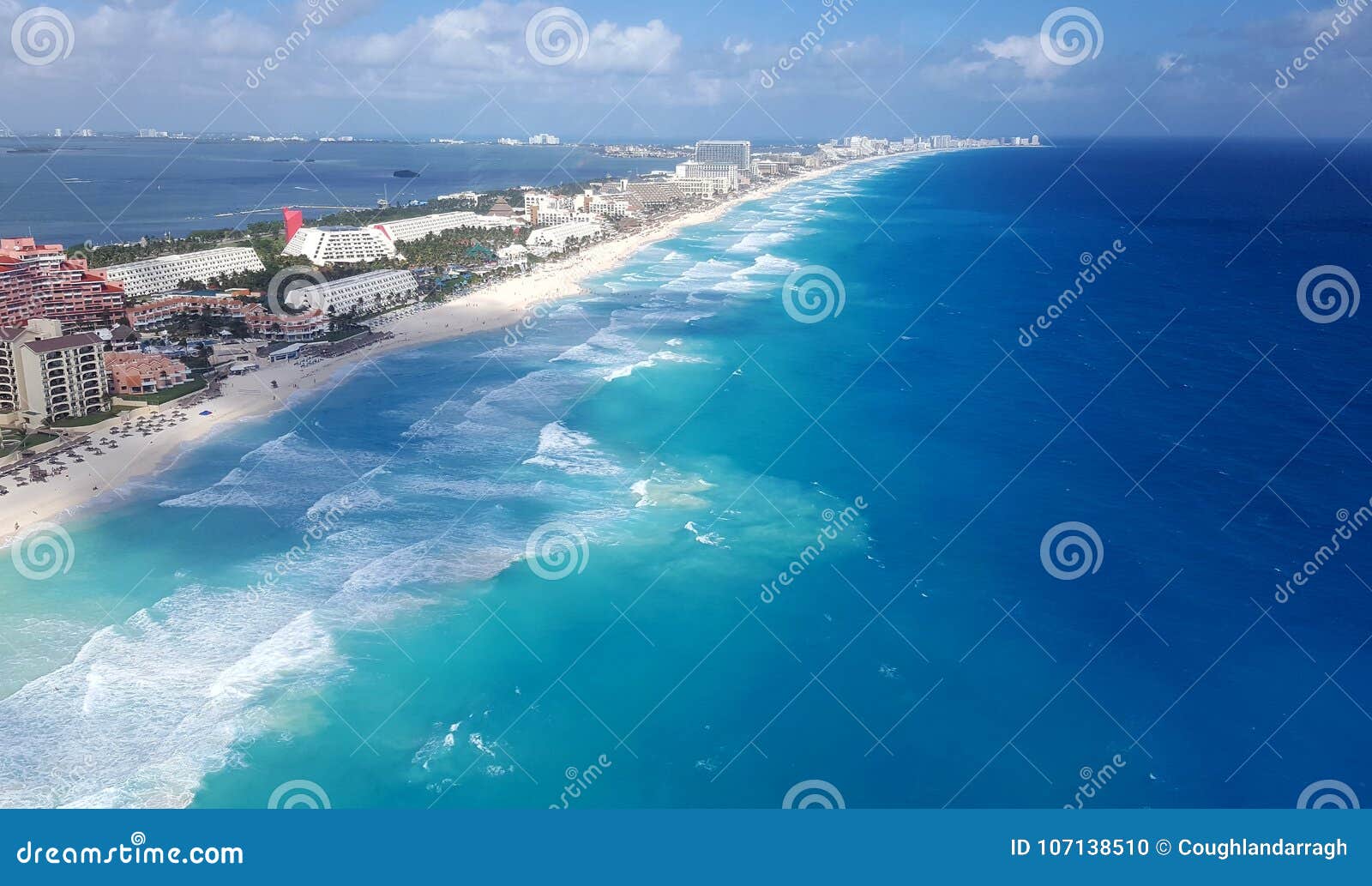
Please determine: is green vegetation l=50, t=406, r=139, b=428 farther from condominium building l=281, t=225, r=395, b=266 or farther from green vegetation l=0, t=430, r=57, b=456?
condominium building l=281, t=225, r=395, b=266

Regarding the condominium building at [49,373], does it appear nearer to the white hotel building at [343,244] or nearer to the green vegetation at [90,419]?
the green vegetation at [90,419]

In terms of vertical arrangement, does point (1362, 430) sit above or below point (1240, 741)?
above

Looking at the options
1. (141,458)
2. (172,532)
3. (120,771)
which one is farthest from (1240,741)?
(141,458)

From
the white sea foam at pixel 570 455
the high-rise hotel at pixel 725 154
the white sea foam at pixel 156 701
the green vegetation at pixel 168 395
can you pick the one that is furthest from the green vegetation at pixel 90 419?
the high-rise hotel at pixel 725 154

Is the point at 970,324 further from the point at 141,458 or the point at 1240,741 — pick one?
the point at 141,458

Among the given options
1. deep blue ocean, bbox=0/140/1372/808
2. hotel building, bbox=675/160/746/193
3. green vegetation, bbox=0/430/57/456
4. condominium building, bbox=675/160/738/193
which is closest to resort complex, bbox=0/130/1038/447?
green vegetation, bbox=0/430/57/456
